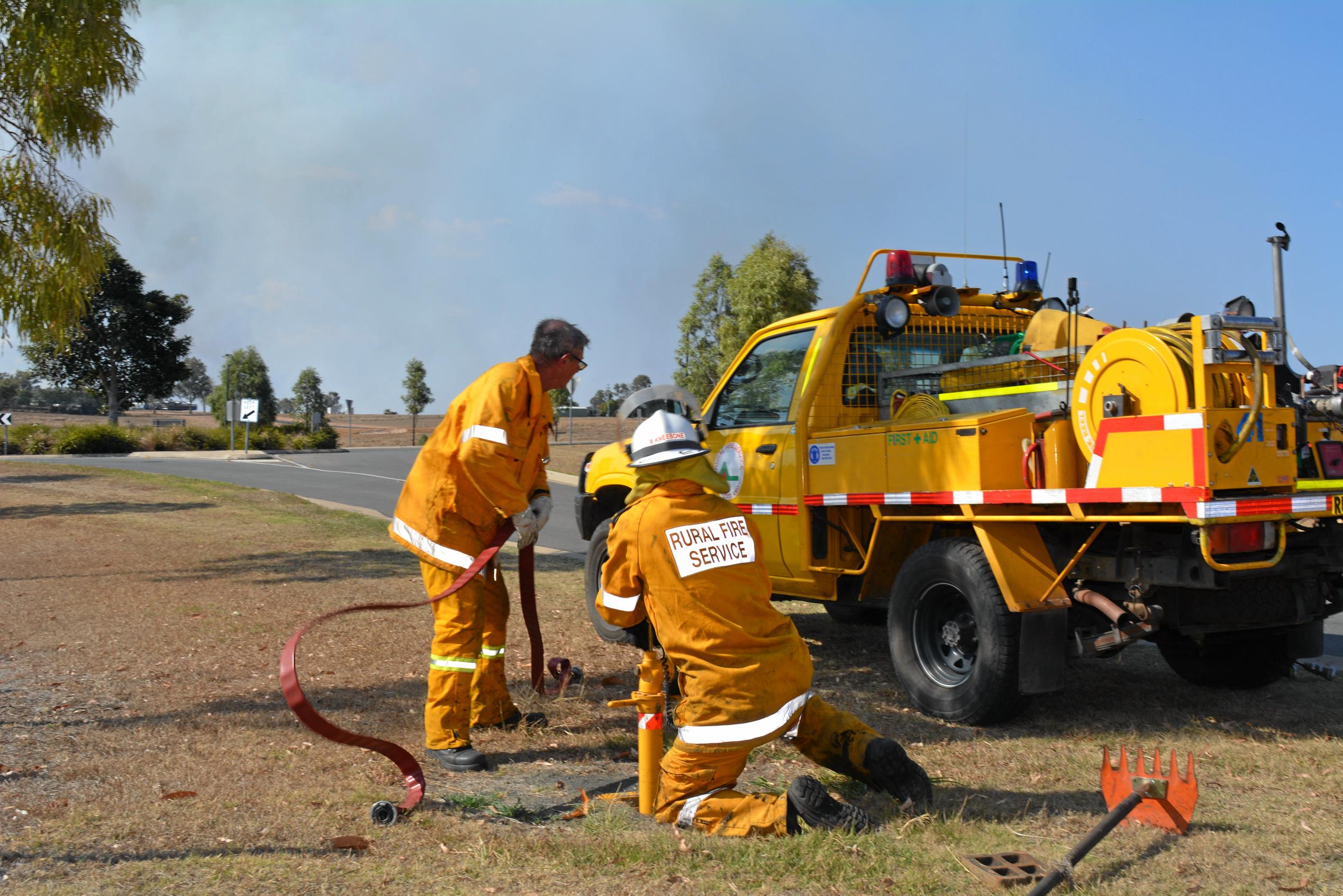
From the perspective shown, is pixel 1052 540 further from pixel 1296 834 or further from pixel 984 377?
pixel 1296 834

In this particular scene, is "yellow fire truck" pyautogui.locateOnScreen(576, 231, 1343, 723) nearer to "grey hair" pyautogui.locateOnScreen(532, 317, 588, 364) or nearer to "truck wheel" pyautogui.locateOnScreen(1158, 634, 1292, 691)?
"truck wheel" pyautogui.locateOnScreen(1158, 634, 1292, 691)

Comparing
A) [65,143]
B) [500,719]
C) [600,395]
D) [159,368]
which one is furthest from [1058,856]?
[600,395]

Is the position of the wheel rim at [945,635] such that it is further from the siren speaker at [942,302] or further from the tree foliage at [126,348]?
the tree foliage at [126,348]

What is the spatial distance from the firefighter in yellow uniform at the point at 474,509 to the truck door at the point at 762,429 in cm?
181

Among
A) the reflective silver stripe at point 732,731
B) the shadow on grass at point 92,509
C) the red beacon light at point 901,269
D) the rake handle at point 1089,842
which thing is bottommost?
the rake handle at point 1089,842

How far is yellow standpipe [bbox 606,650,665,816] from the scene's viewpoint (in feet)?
12.4

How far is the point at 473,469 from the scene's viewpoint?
178 inches

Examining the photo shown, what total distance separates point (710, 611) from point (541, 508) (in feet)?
5.39

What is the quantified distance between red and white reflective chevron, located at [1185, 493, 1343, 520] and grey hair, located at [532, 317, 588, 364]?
2.80 m

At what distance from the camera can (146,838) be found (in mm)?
3398

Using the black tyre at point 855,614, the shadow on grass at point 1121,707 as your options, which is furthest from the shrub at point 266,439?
the shadow on grass at point 1121,707

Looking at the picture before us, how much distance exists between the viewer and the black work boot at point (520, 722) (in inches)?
198

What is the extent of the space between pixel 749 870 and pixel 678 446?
148 cm

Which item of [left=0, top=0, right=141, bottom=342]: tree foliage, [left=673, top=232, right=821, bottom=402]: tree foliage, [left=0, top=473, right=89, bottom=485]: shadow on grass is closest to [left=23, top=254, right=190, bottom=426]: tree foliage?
[left=0, top=473, right=89, bottom=485]: shadow on grass
